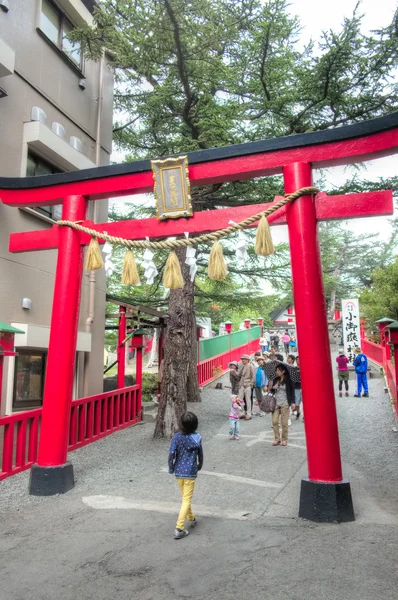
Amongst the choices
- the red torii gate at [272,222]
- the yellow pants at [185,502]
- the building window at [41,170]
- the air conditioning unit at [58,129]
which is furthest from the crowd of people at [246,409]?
the air conditioning unit at [58,129]

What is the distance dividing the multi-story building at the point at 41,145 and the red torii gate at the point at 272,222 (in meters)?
1.51

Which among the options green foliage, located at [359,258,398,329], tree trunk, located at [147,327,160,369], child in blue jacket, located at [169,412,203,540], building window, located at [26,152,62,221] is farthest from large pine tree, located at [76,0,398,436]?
tree trunk, located at [147,327,160,369]

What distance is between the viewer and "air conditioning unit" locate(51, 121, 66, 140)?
8.91 meters

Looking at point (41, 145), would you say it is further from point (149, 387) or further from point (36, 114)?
point (149, 387)

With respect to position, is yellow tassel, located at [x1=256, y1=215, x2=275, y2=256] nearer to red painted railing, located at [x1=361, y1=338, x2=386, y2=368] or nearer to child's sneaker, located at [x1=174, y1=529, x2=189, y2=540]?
child's sneaker, located at [x1=174, y1=529, x2=189, y2=540]

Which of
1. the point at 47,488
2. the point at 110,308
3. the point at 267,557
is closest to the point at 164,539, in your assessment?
the point at 267,557

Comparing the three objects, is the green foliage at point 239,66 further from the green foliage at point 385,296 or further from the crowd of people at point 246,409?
the green foliage at point 385,296

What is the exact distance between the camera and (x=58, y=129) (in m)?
9.00

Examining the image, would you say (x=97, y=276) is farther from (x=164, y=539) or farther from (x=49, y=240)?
(x=164, y=539)

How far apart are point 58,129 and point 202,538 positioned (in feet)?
27.3

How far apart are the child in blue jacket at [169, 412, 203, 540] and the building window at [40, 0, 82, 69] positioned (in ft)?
28.7

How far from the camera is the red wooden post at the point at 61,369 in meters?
5.58

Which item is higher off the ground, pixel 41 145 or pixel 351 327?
pixel 41 145

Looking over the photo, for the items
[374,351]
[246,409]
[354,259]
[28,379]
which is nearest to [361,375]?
[246,409]
